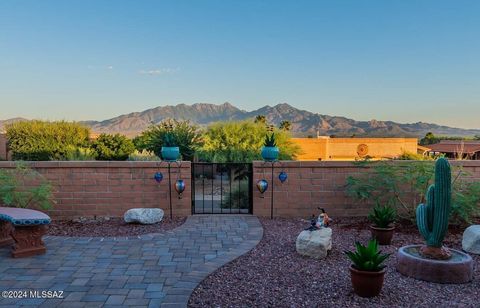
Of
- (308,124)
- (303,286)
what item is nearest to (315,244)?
(303,286)

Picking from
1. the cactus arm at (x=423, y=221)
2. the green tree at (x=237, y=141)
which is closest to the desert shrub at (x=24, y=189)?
the cactus arm at (x=423, y=221)

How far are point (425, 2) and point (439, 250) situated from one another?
458 inches

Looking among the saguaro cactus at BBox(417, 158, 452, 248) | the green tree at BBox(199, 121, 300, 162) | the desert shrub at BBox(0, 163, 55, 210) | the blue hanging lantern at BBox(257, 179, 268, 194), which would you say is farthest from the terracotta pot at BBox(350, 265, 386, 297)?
the green tree at BBox(199, 121, 300, 162)

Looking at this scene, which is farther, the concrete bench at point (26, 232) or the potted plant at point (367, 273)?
the concrete bench at point (26, 232)

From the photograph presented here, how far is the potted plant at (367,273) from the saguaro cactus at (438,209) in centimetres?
108

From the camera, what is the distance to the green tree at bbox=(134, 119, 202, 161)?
635 inches

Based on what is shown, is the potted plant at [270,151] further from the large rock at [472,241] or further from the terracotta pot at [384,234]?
the large rock at [472,241]

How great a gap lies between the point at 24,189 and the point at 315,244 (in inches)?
228

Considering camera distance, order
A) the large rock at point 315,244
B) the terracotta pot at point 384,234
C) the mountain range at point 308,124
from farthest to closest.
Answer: the mountain range at point 308,124, the terracotta pot at point 384,234, the large rock at point 315,244

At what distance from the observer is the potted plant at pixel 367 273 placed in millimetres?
3605

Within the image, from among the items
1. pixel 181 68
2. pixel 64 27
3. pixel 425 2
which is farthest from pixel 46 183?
pixel 181 68

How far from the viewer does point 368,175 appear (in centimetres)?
761

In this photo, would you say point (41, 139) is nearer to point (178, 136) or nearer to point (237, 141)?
point (178, 136)

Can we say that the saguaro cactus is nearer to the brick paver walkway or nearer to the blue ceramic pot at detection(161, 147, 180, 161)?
the brick paver walkway
